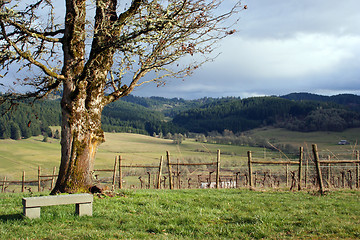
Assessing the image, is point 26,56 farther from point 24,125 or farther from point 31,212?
point 24,125

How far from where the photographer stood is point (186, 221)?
22.6 feet

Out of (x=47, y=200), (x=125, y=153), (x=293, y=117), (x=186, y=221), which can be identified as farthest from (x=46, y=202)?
(x=293, y=117)

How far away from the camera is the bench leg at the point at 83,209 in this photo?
23.4 ft

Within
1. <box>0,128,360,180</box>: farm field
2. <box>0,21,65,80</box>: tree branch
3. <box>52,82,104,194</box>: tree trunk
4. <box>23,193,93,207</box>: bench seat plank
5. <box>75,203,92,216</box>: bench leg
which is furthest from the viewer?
<box>0,128,360,180</box>: farm field

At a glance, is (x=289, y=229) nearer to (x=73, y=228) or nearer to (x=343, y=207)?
(x=343, y=207)

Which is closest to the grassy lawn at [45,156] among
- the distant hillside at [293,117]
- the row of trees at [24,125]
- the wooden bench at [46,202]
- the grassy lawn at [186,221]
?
the row of trees at [24,125]

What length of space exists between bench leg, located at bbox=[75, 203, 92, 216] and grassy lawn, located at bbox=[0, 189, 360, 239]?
150 mm

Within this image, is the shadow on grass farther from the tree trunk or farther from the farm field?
the farm field

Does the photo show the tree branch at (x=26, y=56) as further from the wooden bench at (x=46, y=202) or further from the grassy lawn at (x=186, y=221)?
the wooden bench at (x=46, y=202)

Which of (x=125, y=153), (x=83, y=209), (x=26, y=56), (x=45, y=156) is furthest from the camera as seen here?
(x=125, y=153)

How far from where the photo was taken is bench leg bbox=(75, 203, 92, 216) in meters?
7.12

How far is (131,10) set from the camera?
10.5m

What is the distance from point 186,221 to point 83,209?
238 centimetres

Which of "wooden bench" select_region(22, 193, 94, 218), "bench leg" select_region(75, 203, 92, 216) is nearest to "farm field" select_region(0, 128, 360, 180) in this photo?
"bench leg" select_region(75, 203, 92, 216)
